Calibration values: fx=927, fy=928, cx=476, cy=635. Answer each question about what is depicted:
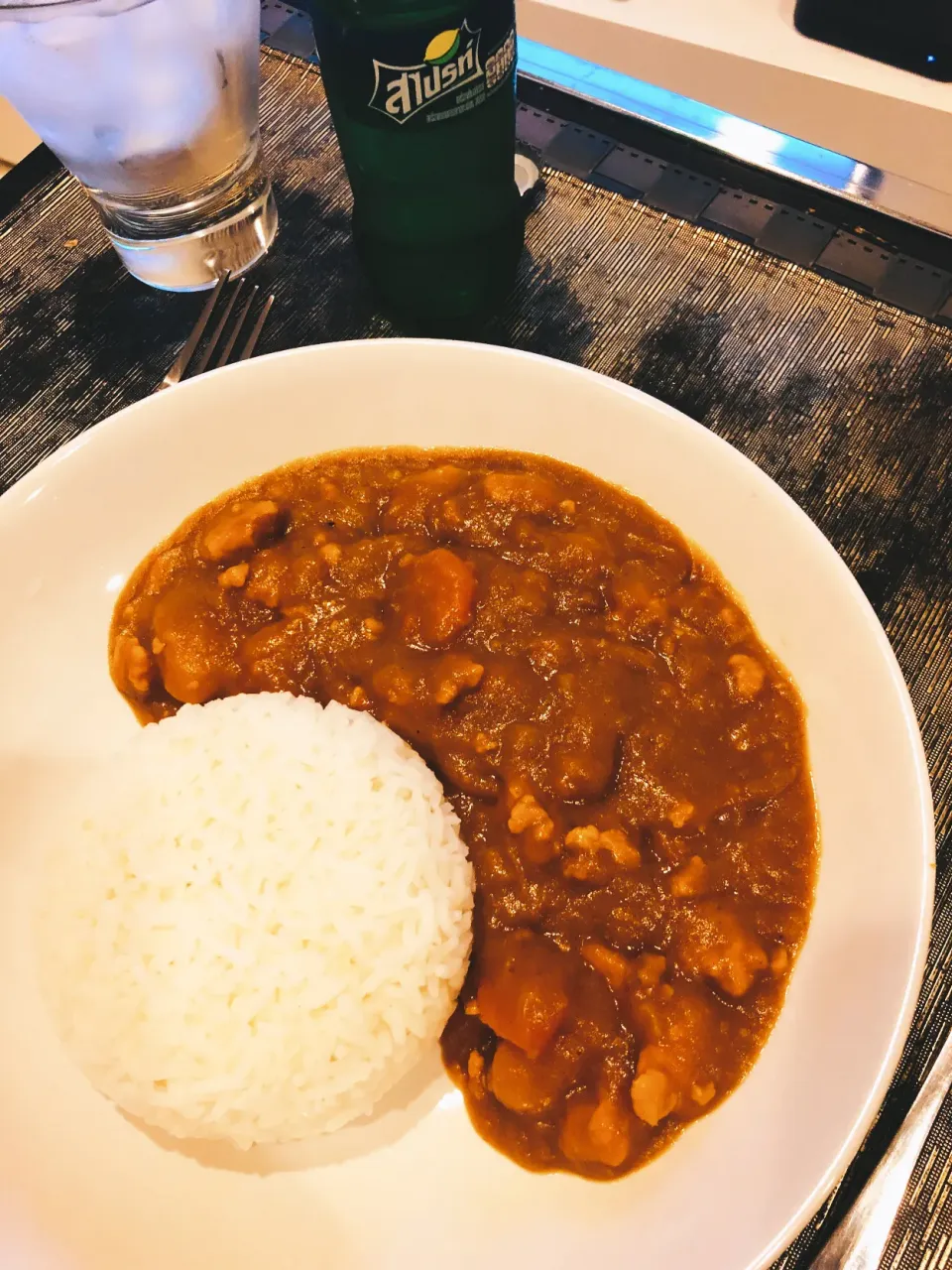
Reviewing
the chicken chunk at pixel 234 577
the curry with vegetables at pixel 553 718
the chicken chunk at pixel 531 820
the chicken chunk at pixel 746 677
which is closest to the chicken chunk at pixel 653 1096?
the curry with vegetables at pixel 553 718

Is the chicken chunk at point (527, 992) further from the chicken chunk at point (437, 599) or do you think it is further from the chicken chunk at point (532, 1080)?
the chicken chunk at point (437, 599)

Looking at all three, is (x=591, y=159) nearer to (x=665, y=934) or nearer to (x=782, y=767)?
(x=782, y=767)

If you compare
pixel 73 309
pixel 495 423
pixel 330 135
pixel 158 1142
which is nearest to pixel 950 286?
pixel 495 423

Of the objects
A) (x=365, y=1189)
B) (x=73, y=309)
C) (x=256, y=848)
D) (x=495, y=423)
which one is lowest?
(x=365, y=1189)

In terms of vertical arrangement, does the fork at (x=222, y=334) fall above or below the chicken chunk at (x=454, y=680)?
above

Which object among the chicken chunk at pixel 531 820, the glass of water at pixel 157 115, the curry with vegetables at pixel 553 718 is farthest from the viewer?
the glass of water at pixel 157 115

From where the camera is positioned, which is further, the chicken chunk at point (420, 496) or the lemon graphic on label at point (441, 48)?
the chicken chunk at point (420, 496)
